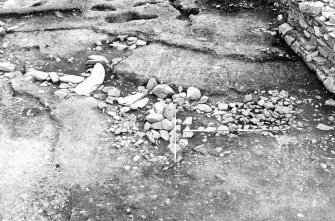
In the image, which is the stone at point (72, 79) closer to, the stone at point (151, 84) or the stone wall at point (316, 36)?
the stone at point (151, 84)

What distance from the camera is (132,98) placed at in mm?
4730

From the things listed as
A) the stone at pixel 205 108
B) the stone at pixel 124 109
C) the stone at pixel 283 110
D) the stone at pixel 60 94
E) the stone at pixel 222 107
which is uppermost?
the stone at pixel 283 110

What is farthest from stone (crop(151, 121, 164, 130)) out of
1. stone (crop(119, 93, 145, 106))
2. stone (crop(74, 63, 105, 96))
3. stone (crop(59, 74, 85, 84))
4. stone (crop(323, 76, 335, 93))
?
stone (crop(323, 76, 335, 93))

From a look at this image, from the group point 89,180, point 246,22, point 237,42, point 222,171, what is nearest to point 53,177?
point 89,180

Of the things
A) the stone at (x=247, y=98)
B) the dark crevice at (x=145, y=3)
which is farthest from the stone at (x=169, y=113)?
the dark crevice at (x=145, y=3)

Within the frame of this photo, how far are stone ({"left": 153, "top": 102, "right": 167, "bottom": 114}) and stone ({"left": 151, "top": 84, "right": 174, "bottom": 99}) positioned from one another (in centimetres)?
17

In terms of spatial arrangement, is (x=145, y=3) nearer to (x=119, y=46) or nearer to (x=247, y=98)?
(x=119, y=46)

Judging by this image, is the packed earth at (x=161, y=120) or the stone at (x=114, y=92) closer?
the packed earth at (x=161, y=120)

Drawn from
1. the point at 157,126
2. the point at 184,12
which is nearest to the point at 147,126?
the point at 157,126

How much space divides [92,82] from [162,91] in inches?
34.2

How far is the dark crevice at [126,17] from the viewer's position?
6400 mm

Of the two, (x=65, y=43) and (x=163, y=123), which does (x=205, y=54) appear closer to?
(x=163, y=123)

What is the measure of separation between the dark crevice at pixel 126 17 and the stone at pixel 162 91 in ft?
6.51

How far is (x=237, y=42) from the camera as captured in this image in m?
5.66
